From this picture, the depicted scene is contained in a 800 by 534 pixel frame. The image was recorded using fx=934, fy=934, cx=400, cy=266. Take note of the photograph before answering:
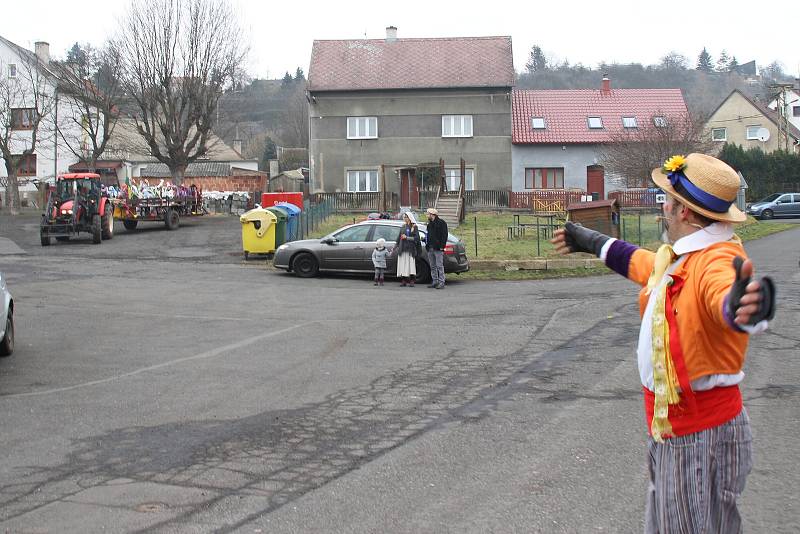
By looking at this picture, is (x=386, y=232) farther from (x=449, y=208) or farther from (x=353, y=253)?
(x=449, y=208)

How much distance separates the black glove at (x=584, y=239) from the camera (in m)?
4.11

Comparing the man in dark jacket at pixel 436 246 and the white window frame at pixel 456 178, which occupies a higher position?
the white window frame at pixel 456 178

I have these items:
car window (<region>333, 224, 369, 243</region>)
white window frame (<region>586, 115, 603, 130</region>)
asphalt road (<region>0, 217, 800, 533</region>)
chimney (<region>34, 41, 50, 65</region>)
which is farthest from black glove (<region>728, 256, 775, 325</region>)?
chimney (<region>34, 41, 50, 65</region>)

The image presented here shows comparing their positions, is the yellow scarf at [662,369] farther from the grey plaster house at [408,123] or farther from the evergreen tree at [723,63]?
the evergreen tree at [723,63]

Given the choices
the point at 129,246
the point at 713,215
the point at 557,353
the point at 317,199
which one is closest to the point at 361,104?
the point at 317,199

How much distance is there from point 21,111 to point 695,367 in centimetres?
5738

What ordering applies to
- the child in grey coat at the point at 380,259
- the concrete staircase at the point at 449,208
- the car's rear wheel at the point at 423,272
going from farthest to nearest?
the concrete staircase at the point at 449,208
the car's rear wheel at the point at 423,272
the child in grey coat at the point at 380,259

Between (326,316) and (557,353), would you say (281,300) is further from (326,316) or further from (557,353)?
(557,353)

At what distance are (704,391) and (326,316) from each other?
11.5 m

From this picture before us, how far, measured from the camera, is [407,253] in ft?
65.9

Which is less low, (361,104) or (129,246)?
(361,104)

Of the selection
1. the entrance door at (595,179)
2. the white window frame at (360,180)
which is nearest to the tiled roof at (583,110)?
the entrance door at (595,179)

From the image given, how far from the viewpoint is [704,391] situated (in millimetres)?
3525

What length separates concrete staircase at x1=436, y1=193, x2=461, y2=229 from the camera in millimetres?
35844
